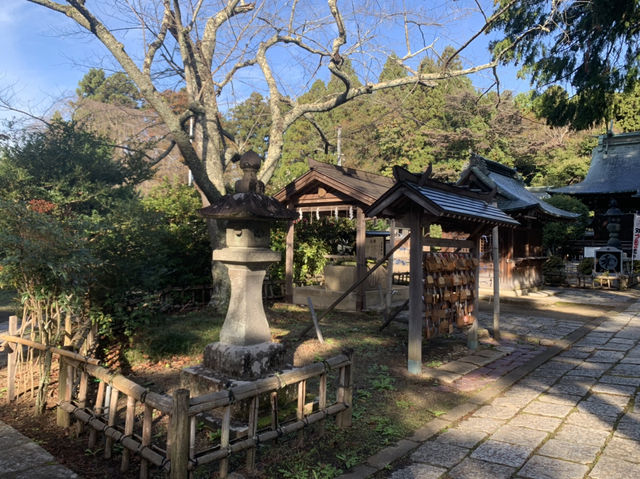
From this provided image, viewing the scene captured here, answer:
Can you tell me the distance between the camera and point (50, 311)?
498 centimetres

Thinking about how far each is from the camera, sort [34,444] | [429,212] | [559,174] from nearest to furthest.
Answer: [34,444]
[429,212]
[559,174]

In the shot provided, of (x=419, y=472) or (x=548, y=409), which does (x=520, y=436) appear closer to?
(x=548, y=409)

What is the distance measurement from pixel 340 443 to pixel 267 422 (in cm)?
71

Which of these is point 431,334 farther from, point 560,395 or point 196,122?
point 196,122

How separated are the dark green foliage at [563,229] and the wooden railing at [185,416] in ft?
71.7

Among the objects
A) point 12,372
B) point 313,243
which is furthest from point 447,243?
point 313,243

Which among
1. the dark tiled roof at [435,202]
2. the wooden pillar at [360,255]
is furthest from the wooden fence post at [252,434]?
the wooden pillar at [360,255]

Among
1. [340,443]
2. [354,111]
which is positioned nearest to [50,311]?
[340,443]

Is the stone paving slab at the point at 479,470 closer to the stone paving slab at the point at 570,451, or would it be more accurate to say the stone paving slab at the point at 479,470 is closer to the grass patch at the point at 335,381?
the stone paving slab at the point at 570,451

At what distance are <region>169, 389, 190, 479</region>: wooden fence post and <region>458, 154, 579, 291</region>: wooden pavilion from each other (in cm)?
1372

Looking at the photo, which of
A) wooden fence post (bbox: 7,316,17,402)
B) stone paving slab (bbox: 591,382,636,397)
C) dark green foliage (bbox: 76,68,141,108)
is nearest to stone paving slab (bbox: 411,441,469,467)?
stone paving slab (bbox: 591,382,636,397)

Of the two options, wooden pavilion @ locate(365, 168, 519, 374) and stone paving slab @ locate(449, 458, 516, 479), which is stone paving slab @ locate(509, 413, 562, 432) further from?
wooden pavilion @ locate(365, 168, 519, 374)

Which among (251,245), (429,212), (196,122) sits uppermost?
(196,122)

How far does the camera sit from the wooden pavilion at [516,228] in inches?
599
